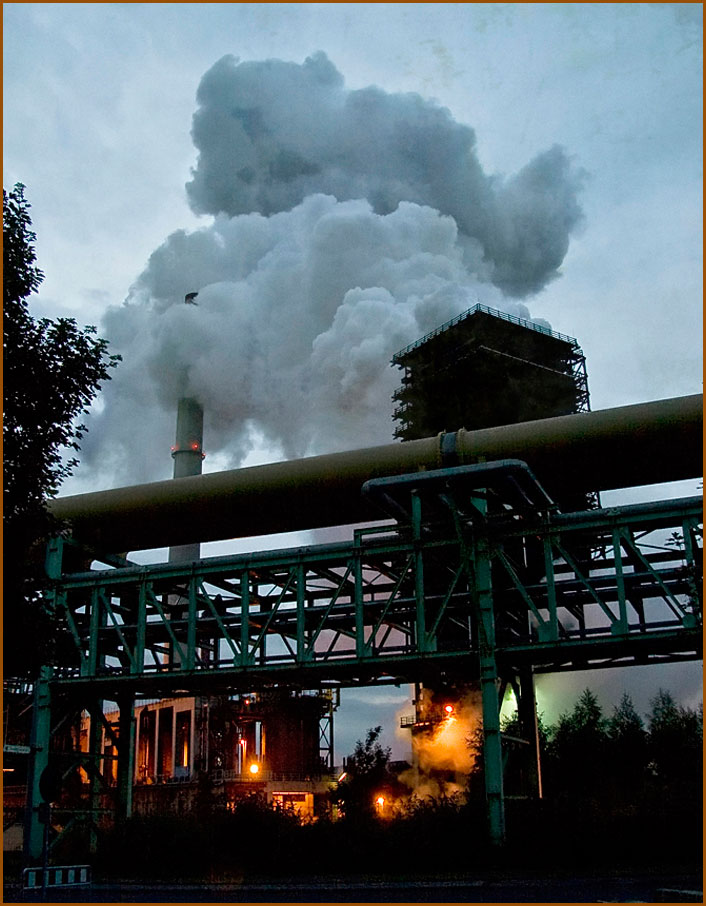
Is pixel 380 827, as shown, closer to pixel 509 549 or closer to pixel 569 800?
pixel 569 800

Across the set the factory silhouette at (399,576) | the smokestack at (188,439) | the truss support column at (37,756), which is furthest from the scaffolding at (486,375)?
the truss support column at (37,756)

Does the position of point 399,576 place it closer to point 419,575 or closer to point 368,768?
point 419,575

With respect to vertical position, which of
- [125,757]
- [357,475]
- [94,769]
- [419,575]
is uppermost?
[357,475]

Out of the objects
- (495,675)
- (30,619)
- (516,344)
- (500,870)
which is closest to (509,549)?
(495,675)

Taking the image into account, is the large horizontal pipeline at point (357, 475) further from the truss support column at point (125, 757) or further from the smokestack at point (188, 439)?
the smokestack at point (188, 439)

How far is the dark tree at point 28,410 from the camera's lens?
12.3 metres

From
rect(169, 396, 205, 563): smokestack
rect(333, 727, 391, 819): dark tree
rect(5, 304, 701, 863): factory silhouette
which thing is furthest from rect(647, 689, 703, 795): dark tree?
rect(169, 396, 205, 563): smokestack

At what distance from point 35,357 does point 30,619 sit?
3537mm

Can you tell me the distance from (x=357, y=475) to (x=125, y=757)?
11.7m

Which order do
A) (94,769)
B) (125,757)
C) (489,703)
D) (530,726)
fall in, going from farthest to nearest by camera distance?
(125,757) < (94,769) < (530,726) < (489,703)

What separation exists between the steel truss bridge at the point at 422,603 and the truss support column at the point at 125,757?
5 cm

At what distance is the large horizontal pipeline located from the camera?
2198 centimetres

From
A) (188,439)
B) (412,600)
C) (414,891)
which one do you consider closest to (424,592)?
(412,600)

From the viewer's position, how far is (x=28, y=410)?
12.5 meters
